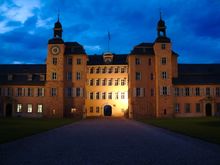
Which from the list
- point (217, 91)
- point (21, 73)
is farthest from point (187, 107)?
point (21, 73)

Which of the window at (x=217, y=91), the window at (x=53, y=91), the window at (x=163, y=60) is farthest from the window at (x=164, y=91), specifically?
the window at (x=53, y=91)

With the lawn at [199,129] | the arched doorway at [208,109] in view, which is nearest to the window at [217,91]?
the arched doorway at [208,109]

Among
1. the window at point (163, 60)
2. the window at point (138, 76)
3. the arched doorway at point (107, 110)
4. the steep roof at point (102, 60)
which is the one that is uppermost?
the steep roof at point (102, 60)

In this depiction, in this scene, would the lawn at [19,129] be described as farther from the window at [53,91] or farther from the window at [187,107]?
the window at [187,107]

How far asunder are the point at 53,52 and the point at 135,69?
17302 mm

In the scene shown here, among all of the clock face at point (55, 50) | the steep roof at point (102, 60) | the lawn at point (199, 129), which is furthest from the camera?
the steep roof at point (102, 60)

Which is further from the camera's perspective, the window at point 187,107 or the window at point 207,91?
the window at point 207,91

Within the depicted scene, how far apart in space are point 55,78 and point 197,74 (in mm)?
32184

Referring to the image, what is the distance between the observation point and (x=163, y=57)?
192ft

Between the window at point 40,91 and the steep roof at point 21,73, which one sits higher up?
the steep roof at point 21,73

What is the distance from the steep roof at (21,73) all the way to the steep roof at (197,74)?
30551 mm

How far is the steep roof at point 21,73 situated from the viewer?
211ft

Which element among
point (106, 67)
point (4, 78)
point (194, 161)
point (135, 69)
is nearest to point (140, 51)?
point (135, 69)

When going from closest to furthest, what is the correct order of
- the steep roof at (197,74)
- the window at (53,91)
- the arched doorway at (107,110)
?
1. the window at (53,91)
2. the steep roof at (197,74)
3. the arched doorway at (107,110)
